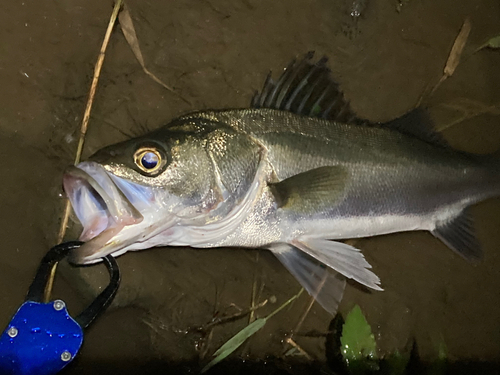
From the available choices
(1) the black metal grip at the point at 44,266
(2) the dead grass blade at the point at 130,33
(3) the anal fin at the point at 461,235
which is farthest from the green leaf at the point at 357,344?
(2) the dead grass blade at the point at 130,33

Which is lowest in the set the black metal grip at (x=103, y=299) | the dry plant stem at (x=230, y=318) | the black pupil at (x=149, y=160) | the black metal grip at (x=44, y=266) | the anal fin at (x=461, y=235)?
the dry plant stem at (x=230, y=318)

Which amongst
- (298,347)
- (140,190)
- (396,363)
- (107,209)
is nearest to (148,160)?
(140,190)

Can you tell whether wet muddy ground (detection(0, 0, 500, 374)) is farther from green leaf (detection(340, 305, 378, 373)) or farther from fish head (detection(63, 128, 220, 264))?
fish head (detection(63, 128, 220, 264))

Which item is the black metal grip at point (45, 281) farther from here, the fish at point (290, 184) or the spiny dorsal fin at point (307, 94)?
the spiny dorsal fin at point (307, 94)

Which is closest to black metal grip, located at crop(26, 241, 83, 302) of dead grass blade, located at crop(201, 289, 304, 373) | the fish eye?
the fish eye

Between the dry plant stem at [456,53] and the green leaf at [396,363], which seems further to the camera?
the dry plant stem at [456,53]

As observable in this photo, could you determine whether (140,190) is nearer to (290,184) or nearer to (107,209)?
(107,209)

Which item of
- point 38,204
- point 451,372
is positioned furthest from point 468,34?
point 38,204
